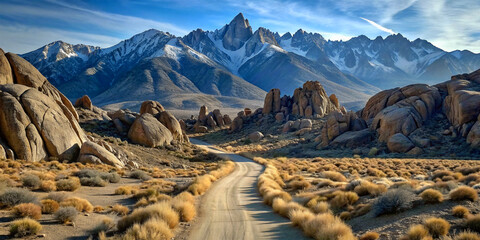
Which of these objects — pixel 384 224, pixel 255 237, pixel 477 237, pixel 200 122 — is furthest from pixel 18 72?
pixel 200 122

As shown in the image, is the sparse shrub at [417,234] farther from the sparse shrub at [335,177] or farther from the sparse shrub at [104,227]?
the sparse shrub at [335,177]

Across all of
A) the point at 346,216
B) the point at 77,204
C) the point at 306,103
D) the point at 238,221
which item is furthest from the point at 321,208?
the point at 306,103

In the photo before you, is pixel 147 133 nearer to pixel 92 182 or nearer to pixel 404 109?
pixel 92 182

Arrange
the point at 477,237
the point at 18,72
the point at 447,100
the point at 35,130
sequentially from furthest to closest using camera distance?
the point at 447,100 → the point at 18,72 → the point at 35,130 → the point at 477,237

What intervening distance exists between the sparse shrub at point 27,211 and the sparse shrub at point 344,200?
1191 centimetres

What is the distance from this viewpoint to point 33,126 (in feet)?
78.6

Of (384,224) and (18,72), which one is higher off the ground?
(18,72)

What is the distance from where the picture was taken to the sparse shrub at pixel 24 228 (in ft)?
28.8

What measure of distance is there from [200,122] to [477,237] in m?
97.4

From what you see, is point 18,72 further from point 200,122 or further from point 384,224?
point 200,122

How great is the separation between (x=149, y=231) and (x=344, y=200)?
29.6 ft

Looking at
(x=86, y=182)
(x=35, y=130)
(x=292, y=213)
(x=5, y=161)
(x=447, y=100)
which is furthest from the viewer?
(x=447, y=100)

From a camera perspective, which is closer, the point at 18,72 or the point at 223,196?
the point at 223,196

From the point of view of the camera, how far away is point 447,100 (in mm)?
53219
